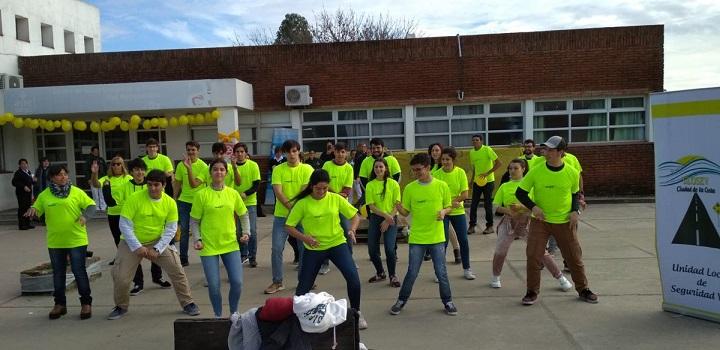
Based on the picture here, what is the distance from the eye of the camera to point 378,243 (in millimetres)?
6926

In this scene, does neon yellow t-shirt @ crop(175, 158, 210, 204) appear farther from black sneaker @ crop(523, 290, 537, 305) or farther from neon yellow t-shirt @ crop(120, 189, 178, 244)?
black sneaker @ crop(523, 290, 537, 305)

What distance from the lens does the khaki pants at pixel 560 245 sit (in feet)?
18.9

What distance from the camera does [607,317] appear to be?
17.3 ft

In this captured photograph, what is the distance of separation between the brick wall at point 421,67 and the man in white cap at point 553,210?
9.56 metres

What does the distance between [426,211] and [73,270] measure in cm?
378

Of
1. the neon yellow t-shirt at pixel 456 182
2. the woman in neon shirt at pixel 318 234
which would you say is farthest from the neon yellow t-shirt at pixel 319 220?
the neon yellow t-shirt at pixel 456 182

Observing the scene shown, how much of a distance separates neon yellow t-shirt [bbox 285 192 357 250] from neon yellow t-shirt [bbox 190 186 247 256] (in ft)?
2.14

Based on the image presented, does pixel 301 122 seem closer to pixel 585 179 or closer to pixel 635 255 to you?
pixel 585 179

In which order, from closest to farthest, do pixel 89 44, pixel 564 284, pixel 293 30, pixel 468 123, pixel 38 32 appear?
pixel 564 284, pixel 468 123, pixel 38 32, pixel 89 44, pixel 293 30

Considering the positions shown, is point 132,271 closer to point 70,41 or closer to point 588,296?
point 588,296

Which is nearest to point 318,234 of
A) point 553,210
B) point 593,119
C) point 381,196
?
point 381,196

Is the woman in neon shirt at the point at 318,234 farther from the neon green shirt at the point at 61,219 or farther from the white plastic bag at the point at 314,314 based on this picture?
the neon green shirt at the point at 61,219

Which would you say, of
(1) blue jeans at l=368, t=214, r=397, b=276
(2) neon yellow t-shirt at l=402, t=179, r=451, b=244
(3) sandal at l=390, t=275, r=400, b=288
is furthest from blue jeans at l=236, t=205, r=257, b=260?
(2) neon yellow t-shirt at l=402, t=179, r=451, b=244

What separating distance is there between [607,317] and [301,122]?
1149cm
